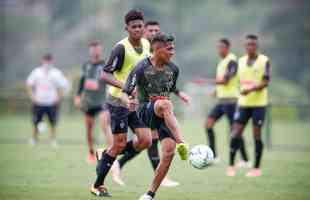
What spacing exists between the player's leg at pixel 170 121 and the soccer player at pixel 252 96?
14.8 ft

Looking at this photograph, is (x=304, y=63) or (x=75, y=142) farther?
(x=304, y=63)

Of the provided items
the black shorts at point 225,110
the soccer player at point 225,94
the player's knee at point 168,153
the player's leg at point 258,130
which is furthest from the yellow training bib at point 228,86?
the player's knee at point 168,153

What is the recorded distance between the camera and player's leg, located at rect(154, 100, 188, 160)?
29.5ft

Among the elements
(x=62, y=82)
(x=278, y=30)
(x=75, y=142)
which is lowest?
(x=75, y=142)

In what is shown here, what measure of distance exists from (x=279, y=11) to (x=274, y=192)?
91.8ft

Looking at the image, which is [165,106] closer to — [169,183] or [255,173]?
[169,183]

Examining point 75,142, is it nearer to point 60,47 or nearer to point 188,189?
point 188,189

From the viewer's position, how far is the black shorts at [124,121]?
32.9ft

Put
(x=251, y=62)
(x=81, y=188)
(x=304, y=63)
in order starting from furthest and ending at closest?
(x=304, y=63) → (x=251, y=62) → (x=81, y=188)

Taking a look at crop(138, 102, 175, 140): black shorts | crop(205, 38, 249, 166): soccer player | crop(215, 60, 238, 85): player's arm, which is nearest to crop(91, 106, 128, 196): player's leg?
crop(138, 102, 175, 140): black shorts

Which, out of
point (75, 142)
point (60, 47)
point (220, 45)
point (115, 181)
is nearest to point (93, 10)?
point (60, 47)

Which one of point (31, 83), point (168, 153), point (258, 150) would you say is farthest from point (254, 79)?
point (31, 83)

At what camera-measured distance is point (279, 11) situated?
37656 mm

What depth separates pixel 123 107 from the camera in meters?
10.3
